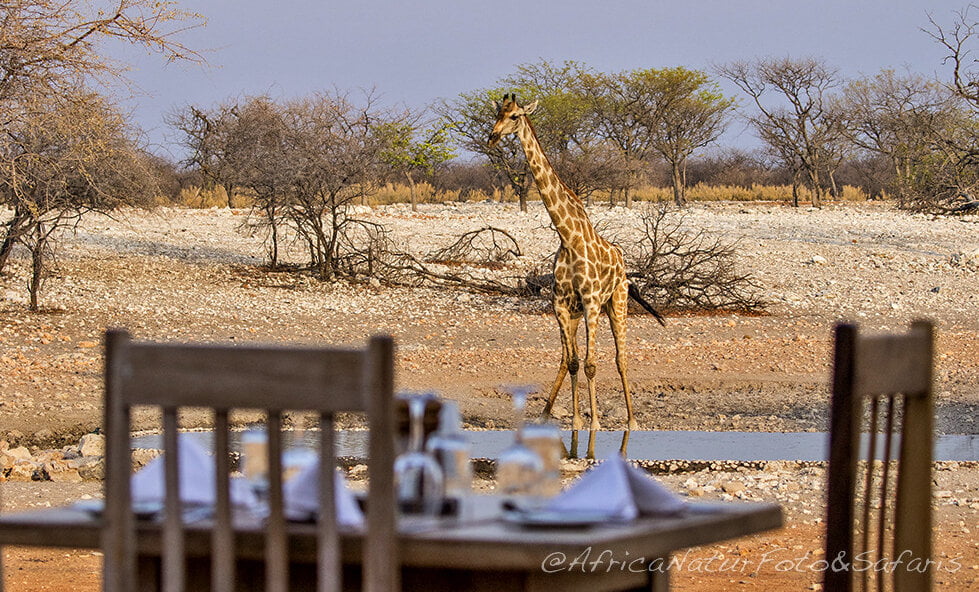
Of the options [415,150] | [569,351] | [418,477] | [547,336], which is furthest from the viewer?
[415,150]

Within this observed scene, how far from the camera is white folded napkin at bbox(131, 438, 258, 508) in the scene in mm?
2391

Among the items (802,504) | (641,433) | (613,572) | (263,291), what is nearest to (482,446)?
(641,433)

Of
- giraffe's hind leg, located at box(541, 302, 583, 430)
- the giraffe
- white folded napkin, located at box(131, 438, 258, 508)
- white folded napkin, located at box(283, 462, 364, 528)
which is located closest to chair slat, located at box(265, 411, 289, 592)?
white folded napkin, located at box(283, 462, 364, 528)

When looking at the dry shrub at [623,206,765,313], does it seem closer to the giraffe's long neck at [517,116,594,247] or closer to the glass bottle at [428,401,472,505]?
the giraffe's long neck at [517,116,594,247]

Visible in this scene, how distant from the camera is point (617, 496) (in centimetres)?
229

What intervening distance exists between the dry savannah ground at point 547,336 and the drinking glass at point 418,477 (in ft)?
8.75

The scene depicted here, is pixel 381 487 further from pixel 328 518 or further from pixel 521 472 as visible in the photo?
pixel 521 472

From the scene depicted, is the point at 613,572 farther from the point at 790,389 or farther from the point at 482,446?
the point at 790,389

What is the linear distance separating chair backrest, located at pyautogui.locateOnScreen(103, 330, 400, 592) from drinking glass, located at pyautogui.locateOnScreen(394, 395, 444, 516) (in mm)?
274

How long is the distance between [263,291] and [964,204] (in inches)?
447

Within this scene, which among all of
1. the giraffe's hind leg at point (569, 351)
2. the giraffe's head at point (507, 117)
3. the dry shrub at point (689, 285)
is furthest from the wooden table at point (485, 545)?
the dry shrub at point (689, 285)

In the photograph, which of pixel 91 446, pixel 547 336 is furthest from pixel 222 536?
pixel 547 336

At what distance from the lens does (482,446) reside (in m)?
8.21

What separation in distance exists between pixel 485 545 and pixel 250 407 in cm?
48
